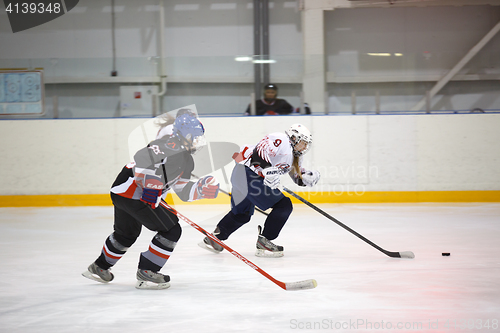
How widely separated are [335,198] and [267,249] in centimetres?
315

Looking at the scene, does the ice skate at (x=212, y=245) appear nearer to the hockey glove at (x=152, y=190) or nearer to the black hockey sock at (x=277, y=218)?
the black hockey sock at (x=277, y=218)

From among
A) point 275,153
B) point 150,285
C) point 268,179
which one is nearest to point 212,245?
point 268,179

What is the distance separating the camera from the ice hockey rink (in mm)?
2309

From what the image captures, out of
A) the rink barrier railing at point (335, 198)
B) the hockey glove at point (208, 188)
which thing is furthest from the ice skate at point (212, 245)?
the rink barrier railing at point (335, 198)

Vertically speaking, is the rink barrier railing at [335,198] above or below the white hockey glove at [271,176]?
below

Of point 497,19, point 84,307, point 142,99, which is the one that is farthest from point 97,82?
point 497,19

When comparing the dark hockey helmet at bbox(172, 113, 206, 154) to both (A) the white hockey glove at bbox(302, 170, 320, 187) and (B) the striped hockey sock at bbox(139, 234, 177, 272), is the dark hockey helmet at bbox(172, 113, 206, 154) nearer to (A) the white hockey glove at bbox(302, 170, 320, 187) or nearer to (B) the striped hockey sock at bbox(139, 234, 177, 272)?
(B) the striped hockey sock at bbox(139, 234, 177, 272)

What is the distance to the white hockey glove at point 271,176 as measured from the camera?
11.6 feet

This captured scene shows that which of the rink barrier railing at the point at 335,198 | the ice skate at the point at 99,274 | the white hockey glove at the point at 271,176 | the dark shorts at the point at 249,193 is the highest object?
the white hockey glove at the point at 271,176

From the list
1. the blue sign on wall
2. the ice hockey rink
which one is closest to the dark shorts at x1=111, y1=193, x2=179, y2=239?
the ice hockey rink

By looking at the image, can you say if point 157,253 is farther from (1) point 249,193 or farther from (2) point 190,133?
(1) point 249,193

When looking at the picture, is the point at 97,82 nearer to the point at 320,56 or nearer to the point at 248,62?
the point at 248,62

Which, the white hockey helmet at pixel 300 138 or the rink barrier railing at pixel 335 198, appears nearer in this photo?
the white hockey helmet at pixel 300 138

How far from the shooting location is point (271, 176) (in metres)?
3.54
